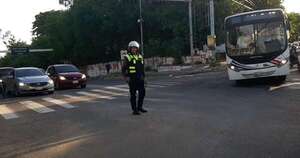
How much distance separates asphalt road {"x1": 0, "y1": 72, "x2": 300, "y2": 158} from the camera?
809 cm

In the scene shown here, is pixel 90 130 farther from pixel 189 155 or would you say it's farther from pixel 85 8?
pixel 85 8

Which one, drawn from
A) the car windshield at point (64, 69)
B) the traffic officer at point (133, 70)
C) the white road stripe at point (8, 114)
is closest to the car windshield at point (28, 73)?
the car windshield at point (64, 69)

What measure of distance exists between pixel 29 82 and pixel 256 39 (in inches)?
427

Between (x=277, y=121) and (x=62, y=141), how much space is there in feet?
14.2

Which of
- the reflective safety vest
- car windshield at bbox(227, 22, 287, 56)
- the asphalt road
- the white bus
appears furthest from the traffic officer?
car windshield at bbox(227, 22, 287, 56)

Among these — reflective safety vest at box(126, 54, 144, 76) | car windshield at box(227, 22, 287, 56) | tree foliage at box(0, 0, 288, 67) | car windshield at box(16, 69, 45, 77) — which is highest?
tree foliage at box(0, 0, 288, 67)

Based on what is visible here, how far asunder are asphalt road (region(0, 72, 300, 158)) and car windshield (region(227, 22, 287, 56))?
3.98 meters

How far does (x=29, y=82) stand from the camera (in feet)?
81.0

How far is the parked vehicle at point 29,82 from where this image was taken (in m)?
24.6

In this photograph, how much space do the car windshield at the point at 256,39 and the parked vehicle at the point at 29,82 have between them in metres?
9.22

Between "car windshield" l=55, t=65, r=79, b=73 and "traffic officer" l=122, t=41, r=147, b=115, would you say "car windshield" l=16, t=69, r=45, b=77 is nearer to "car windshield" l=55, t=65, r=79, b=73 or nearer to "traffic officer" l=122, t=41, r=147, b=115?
"car windshield" l=55, t=65, r=79, b=73

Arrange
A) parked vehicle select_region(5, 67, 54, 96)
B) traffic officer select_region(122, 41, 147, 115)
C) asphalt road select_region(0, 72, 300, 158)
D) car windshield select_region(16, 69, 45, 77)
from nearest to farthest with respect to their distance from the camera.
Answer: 1. asphalt road select_region(0, 72, 300, 158)
2. traffic officer select_region(122, 41, 147, 115)
3. parked vehicle select_region(5, 67, 54, 96)
4. car windshield select_region(16, 69, 45, 77)

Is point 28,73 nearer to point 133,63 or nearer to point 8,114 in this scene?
point 8,114

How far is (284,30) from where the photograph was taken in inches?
786
